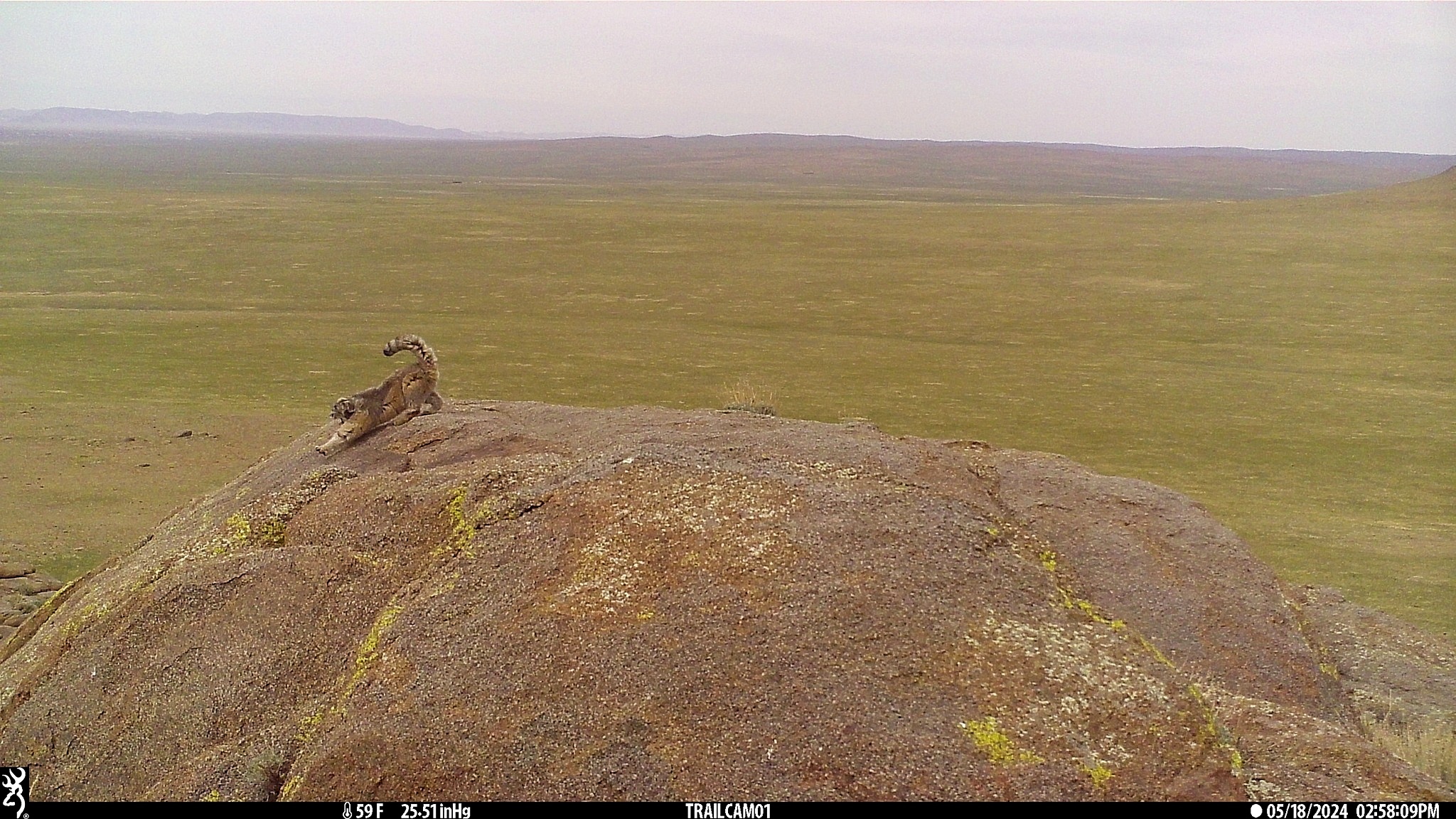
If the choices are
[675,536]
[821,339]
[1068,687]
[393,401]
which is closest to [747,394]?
[821,339]

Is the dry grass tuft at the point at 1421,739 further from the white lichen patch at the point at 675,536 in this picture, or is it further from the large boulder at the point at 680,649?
the white lichen patch at the point at 675,536

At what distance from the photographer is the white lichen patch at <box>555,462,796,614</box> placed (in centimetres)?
651

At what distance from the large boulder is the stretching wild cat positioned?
45.0 inches

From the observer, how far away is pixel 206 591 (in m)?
7.36

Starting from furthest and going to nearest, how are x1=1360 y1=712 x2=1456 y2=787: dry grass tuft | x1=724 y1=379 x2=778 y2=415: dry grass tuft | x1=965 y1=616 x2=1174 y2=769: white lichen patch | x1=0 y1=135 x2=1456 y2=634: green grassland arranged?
1. x1=724 y1=379 x2=778 y2=415: dry grass tuft
2. x1=0 y1=135 x2=1456 y2=634: green grassland
3. x1=1360 y1=712 x2=1456 y2=787: dry grass tuft
4. x1=965 y1=616 x2=1174 y2=769: white lichen patch

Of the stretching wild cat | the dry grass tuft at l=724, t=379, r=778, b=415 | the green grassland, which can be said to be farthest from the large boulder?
the dry grass tuft at l=724, t=379, r=778, b=415

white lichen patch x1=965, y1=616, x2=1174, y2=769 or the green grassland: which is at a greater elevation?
white lichen patch x1=965, y1=616, x2=1174, y2=769

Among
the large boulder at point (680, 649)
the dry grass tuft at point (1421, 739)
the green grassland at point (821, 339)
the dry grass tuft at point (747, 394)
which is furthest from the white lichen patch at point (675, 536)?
the dry grass tuft at point (747, 394)

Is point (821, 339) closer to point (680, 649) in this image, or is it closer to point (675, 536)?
point (675, 536)

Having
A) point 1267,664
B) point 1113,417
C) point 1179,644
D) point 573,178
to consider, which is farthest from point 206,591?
point 573,178

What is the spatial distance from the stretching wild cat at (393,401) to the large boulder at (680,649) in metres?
1.14

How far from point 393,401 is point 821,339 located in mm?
21942

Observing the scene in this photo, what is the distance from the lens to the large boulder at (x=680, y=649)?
215 inches

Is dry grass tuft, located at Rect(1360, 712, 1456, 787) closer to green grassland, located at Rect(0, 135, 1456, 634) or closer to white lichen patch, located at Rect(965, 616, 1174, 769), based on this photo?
white lichen patch, located at Rect(965, 616, 1174, 769)
